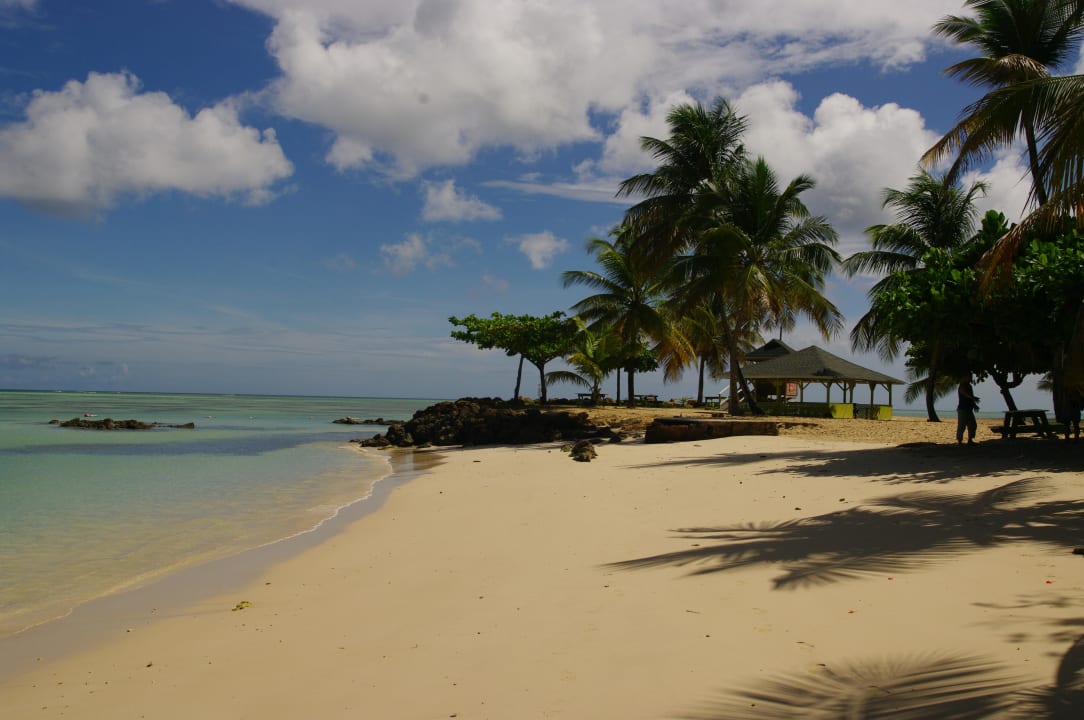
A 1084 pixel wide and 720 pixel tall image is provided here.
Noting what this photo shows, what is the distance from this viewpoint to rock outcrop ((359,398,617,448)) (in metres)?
24.2

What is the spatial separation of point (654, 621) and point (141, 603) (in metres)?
4.67

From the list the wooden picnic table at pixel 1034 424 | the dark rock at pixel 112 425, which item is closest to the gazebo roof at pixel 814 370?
the wooden picnic table at pixel 1034 424

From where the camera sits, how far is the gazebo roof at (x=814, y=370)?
2689 cm

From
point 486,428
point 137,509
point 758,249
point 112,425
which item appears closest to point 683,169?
point 758,249

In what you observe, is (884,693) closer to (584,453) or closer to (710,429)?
(584,453)

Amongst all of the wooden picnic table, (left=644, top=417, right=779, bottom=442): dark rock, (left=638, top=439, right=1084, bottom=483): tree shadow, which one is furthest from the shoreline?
the wooden picnic table

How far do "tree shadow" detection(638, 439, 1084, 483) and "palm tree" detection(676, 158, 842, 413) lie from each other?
33.7ft

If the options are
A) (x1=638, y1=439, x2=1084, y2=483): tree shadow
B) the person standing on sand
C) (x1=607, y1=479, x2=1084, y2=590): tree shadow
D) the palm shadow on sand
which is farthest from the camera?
the person standing on sand

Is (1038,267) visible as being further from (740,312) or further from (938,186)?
(938,186)

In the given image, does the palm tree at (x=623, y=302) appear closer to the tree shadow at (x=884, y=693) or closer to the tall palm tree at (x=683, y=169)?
the tall palm tree at (x=683, y=169)

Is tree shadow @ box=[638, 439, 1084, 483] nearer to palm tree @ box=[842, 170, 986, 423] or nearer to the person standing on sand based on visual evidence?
the person standing on sand

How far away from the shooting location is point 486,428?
2580cm

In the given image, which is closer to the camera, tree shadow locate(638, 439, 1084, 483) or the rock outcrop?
tree shadow locate(638, 439, 1084, 483)

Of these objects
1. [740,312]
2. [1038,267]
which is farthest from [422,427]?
[1038,267]
